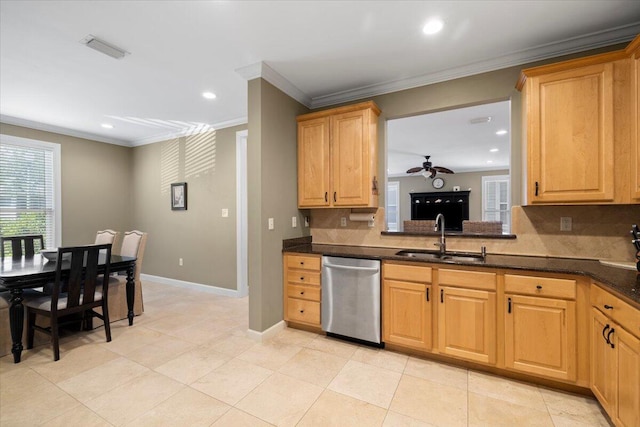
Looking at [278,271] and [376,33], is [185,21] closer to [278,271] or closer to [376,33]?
[376,33]

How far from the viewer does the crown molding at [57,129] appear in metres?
4.11

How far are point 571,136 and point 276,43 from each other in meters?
2.40

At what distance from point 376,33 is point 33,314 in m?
3.88

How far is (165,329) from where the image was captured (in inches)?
123

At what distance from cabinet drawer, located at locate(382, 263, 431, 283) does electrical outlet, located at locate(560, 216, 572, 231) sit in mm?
1193

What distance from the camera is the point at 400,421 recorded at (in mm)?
1741

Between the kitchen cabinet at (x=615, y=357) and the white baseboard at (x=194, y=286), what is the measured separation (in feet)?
12.9

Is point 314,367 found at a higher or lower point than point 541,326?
lower

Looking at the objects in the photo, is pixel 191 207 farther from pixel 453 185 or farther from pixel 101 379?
pixel 453 185

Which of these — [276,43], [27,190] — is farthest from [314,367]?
[27,190]

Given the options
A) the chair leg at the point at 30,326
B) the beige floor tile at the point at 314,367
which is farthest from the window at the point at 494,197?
the chair leg at the point at 30,326

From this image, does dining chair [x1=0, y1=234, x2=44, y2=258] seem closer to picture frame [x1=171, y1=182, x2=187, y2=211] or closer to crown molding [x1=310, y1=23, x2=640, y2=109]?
picture frame [x1=171, y1=182, x2=187, y2=211]

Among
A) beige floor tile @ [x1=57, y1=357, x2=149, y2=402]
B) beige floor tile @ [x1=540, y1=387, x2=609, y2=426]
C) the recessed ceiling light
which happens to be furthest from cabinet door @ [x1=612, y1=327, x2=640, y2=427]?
beige floor tile @ [x1=57, y1=357, x2=149, y2=402]

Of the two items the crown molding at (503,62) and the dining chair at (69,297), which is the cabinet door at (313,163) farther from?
the dining chair at (69,297)
